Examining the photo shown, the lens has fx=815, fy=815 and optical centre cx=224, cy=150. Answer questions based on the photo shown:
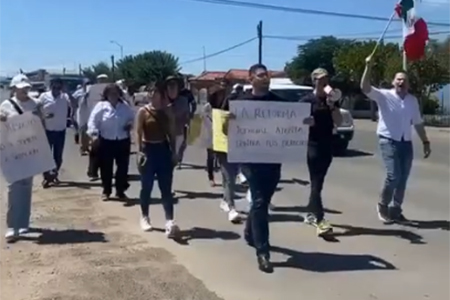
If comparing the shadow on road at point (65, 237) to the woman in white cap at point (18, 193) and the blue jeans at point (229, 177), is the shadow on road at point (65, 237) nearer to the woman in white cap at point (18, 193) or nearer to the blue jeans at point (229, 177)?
the woman in white cap at point (18, 193)

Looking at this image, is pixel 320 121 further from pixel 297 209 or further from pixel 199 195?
pixel 199 195

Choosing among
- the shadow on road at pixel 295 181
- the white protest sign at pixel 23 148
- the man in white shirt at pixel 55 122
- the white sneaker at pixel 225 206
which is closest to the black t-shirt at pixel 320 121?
the white sneaker at pixel 225 206

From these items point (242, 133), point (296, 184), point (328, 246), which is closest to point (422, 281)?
point (328, 246)

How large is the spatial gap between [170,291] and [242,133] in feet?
6.27

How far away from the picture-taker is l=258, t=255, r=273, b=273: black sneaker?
7.25 metres

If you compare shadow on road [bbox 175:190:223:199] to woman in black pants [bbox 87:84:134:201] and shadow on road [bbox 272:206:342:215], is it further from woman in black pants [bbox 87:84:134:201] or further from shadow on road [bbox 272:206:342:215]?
shadow on road [bbox 272:206:342:215]

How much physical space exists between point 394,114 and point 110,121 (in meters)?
4.22

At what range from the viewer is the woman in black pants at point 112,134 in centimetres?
1173

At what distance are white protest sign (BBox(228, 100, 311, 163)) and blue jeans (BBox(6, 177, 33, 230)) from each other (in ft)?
8.08

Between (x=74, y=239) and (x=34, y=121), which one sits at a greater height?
(x=34, y=121)

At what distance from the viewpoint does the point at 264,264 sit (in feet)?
23.9

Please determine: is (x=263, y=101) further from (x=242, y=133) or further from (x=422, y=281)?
(x=422, y=281)

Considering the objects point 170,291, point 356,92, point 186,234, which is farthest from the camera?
point 356,92

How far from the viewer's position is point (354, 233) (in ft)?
29.9
